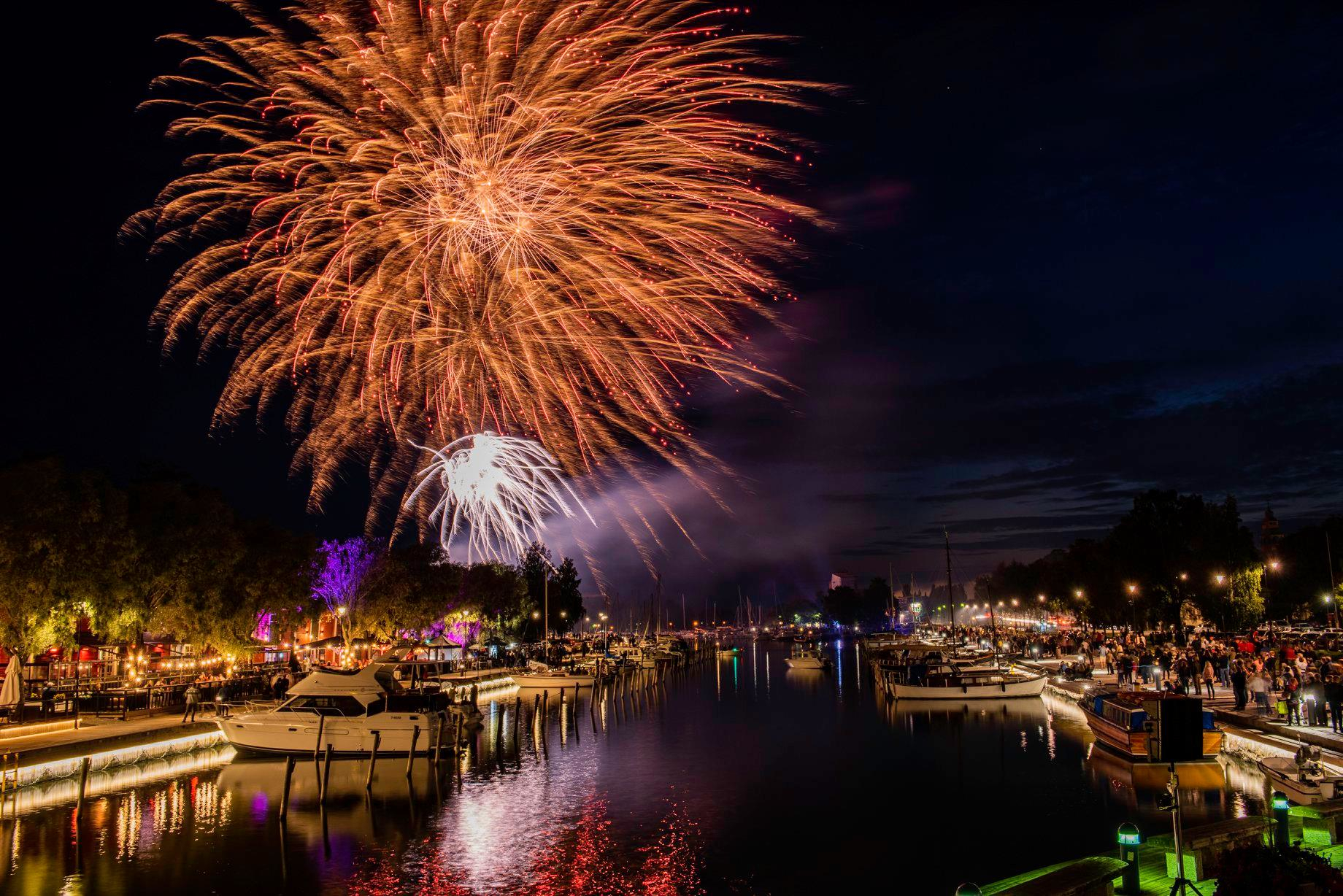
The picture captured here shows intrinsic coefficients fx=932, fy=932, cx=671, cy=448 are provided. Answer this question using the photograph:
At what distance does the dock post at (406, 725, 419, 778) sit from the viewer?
31.7m

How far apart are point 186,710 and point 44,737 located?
703 cm

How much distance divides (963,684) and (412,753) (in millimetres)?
34199

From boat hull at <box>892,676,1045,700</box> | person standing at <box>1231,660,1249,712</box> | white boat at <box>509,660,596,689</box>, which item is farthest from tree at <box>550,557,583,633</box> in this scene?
person standing at <box>1231,660,1249,712</box>

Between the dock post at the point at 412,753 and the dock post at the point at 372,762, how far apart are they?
1.11m

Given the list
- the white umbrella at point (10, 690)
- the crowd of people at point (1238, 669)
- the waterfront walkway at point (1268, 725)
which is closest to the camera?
the waterfront walkway at point (1268, 725)

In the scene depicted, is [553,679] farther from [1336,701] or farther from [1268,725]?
[1336,701]

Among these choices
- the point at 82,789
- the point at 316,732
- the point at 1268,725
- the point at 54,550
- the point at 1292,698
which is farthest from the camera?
the point at 316,732

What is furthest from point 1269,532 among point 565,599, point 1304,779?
point 1304,779

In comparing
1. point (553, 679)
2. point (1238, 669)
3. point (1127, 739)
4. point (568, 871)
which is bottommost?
point (553, 679)

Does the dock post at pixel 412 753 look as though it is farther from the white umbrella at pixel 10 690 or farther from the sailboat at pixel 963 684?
the sailboat at pixel 963 684

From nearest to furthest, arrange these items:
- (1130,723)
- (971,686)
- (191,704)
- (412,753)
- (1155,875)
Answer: (1155,875) → (1130,723) → (412,753) → (191,704) → (971,686)

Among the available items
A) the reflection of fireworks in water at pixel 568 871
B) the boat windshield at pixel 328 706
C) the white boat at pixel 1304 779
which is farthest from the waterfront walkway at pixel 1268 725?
the boat windshield at pixel 328 706

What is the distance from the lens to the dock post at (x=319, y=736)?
3092cm

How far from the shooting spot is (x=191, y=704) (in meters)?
34.6
